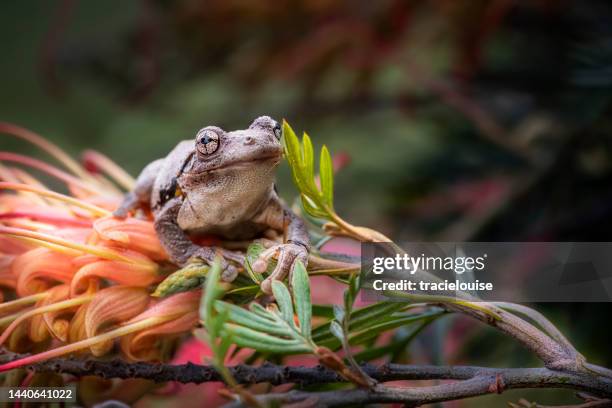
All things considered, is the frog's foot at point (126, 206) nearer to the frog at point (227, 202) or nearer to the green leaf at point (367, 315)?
the frog at point (227, 202)

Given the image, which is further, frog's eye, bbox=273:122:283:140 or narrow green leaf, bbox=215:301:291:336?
frog's eye, bbox=273:122:283:140

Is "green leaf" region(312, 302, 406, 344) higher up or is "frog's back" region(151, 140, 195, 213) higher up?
"frog's back" region(151, 140, 195, 213)

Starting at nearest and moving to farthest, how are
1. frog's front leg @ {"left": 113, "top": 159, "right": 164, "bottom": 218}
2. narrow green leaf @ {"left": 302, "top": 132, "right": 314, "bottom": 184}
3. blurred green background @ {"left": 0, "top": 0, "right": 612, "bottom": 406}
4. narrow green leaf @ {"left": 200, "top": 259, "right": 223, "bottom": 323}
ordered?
narrow green leaf @ {"left": 200, "top": 259, "right": 223, "bottom": 323} → narrow green leaf @ {"left": 302, "top": 132, "right": 314, "bottom": 184} → frog's front leg @ {"left": 113, "top": 159, "right": 164, "bottom": 218} → blurred green background @ {"left": 0, "top": 0, "right": 612, "bottom": 406}

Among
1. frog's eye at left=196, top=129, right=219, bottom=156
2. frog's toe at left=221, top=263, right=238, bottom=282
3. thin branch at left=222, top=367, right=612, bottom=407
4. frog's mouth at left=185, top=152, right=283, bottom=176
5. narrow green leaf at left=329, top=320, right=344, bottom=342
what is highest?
frog's eye at left=196, top=129, right=219, bottom=156

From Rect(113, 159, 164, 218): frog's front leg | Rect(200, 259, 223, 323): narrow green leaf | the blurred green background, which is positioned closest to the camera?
Rect(200, 259, 223, 323): narrow green leaf

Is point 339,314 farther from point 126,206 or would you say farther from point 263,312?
point 126,206

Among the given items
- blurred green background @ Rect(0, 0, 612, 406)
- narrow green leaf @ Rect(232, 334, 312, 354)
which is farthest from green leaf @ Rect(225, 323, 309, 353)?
blurred green background @ Rect(0, 0, 612, 406)

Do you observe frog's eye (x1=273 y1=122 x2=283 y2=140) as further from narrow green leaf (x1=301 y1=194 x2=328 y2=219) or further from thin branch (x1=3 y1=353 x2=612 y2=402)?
thin branch (x1=3 y1=353 x2=612 y2=402)
